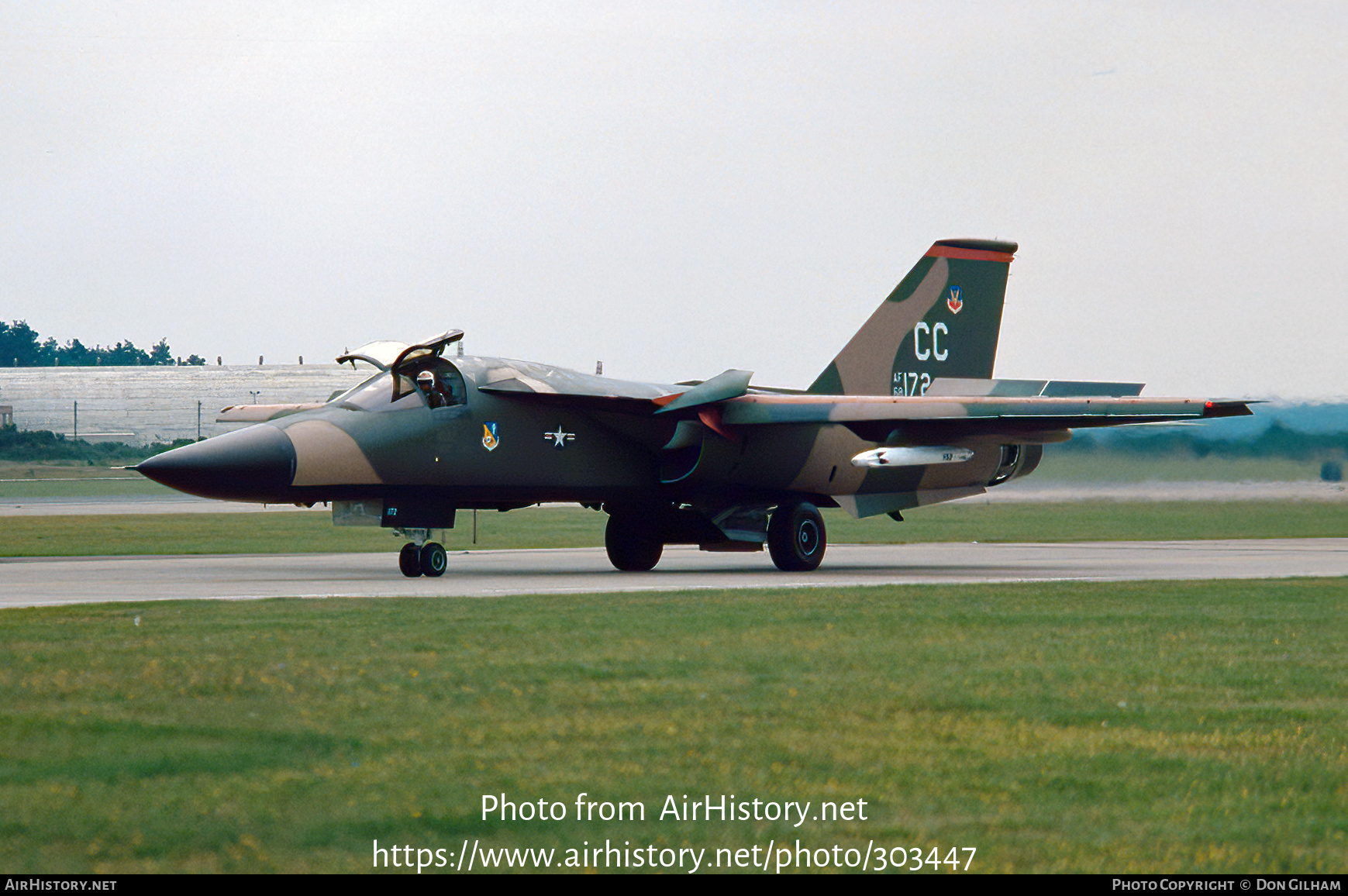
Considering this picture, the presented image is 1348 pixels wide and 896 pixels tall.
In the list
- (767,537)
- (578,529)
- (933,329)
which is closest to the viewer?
(767,537)

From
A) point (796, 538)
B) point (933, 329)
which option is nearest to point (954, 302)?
point (933, 329)

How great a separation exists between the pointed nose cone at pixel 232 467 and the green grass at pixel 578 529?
7524 millimetres

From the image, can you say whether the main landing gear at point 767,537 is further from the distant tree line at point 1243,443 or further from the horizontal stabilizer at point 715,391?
the distant tree line at point 1243,443

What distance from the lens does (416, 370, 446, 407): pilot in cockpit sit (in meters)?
18.6

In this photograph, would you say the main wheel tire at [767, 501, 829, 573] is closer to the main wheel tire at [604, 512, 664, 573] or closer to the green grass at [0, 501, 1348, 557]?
the main wheel tire at [604, 512, 664, 573]

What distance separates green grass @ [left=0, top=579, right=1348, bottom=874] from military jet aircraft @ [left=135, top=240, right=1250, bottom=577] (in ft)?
19.2

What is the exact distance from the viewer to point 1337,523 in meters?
33.0

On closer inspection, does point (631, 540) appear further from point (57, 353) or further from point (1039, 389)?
point (57, 353)

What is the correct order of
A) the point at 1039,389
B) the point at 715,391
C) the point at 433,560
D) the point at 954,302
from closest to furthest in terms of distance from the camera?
1. the point at 433,560
2. the point at 715,391
3. the point at 1039,389
4. the point at 954,302

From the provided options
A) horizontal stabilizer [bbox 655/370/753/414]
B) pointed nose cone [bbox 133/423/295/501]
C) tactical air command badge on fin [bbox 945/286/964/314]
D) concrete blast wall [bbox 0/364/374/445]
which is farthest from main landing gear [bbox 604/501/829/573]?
concrete blast wall [bbox 0/364/374/445]

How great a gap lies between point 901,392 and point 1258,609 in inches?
455

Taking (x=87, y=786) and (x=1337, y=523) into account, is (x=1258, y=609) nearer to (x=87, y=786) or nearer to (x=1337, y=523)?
(x=87, y=786)

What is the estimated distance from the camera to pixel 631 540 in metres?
21.6

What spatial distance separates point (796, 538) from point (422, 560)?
554 cm
